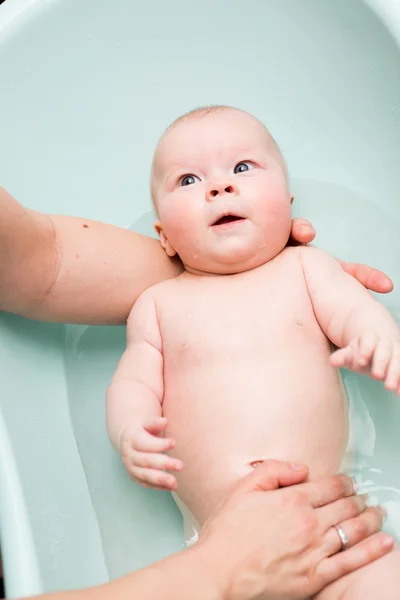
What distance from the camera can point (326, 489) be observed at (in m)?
0.98

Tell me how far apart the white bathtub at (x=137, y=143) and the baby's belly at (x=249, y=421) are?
0.16m

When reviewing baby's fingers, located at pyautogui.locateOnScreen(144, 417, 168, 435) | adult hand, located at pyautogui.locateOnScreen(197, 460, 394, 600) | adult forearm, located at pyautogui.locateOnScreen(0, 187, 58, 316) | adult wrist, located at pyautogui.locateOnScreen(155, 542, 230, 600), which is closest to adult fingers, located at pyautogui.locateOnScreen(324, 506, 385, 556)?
adult hand, located at pyautogui.locateOnScreen(197, 460, 394, 600)

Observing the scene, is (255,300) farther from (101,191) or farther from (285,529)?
(101,191)

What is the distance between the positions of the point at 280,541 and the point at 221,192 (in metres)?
0.50

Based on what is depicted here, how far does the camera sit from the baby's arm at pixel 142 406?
0.91m

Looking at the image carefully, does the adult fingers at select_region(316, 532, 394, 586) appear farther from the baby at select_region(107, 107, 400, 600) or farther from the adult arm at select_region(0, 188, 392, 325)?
the adult arm at select_region(0, 188, 392, 325)

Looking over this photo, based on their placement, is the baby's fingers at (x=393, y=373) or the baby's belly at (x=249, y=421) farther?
the baby's belly at (x=249, y=421)

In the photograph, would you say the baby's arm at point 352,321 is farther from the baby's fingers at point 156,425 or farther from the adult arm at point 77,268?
the baby's fingers at point 156,425

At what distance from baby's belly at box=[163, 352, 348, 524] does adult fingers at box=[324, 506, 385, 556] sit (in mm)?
85

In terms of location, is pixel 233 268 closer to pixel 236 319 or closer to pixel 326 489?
pixel 236 319

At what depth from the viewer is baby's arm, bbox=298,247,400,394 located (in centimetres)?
89

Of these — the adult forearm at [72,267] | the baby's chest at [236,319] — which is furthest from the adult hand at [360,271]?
the adult forearm at [72,267]

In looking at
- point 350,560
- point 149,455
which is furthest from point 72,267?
point 350,560

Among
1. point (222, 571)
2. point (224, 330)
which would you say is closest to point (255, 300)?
point (224, 330)
